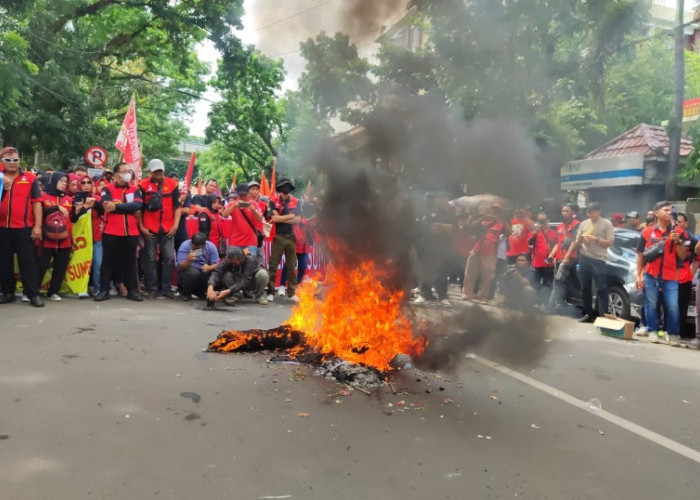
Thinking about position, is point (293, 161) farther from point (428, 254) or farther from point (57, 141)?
point (57, 141)

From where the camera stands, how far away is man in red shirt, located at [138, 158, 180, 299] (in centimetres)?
870

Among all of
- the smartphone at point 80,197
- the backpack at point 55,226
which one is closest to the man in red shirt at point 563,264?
the smartphone at point 80,197

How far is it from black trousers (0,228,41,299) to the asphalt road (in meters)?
1.73

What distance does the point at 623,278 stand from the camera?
9.20 metres

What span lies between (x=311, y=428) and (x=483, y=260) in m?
7.69

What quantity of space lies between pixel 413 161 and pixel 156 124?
3173cm

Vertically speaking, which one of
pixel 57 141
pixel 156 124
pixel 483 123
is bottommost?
pixel 483 123

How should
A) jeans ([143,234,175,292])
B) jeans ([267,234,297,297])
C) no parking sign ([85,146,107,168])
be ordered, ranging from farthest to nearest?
no parking sign ([85,146,107,168]), jeans ([267,234,297,297]), jeans ([143,234,175,292])

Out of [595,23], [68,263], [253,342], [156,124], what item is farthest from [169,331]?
[156,124]

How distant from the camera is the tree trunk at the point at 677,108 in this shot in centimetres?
1435

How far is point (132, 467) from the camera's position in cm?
308

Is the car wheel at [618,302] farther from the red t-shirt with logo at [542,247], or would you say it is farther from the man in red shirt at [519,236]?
the man in red shirt at [519,236]

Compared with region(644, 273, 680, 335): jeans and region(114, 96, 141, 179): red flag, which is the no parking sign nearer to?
region(114, 96, 141, 179): red flag

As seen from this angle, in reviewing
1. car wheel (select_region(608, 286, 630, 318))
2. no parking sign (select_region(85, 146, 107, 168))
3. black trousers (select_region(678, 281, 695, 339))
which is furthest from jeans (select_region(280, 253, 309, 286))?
black trousers (select_region(678, 281, 695, 339))
